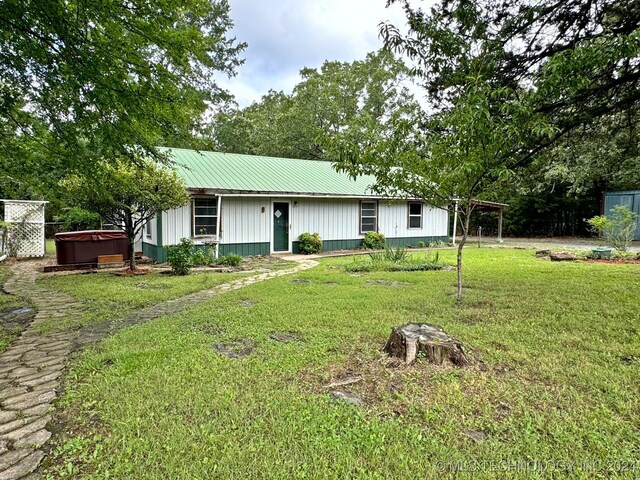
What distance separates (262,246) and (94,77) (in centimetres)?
864

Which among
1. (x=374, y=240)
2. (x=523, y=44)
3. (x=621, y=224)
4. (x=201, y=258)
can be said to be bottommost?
(x=201, y=258)

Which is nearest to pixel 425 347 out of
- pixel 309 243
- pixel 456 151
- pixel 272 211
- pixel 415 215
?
pixel 456 151

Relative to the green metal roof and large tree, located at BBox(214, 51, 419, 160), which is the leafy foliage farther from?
large tree, located at BBox(214, 51, 419, 160)

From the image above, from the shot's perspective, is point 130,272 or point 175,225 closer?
point 130,272

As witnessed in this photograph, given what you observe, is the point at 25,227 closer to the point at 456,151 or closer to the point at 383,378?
the point at 456,151

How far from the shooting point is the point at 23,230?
487 inches

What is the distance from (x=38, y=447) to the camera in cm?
225

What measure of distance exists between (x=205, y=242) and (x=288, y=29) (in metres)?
8.80

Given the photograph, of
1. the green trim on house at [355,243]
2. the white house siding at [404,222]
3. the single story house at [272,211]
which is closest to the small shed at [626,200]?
the white house siding at [404,222]

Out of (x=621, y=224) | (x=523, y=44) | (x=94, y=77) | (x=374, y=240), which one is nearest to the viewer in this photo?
(x=94, y=77)

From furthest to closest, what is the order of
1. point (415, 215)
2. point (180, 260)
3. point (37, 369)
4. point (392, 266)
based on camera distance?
point (415, 215)
point (392, 266)
point (180, 260)
point (37, 369)

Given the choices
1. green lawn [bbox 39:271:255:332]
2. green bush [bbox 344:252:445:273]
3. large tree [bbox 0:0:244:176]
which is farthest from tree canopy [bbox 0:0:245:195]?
green bush [bbox 344:252:445:273]

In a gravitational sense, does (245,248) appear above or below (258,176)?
below

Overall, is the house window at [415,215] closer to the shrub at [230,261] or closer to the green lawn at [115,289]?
the shrub at [230,261]
